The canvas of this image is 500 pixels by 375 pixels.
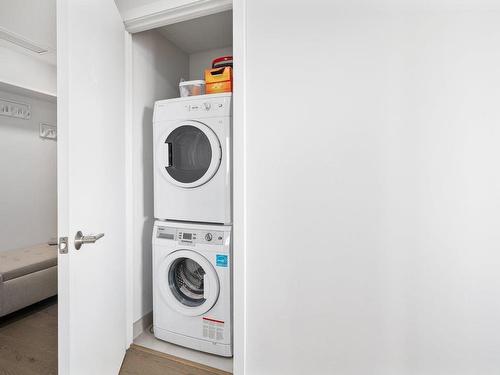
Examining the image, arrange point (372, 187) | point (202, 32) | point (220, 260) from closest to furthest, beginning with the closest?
point (372, 187), point (220, 260), point (202, 32)

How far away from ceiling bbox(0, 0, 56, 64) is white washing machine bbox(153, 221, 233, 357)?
1.76 metres

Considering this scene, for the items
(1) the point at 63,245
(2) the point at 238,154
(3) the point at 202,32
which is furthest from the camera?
(3) the point at 202,32

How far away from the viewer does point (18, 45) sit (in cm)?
251

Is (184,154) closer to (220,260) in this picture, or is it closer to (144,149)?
(144,149)

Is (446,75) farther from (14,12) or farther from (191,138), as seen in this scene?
(14,12)

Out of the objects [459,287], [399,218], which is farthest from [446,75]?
[459,287]

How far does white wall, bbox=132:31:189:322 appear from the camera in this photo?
77.0 inches

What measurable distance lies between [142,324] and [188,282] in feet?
1.67

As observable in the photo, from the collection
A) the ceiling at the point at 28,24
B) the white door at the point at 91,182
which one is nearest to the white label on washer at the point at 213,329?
the white door at the point at 91,182

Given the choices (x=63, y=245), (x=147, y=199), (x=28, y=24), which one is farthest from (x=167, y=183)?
(x=28, y=24)

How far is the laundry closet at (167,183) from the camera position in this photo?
68.7 inches

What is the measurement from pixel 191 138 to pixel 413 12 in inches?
54.1

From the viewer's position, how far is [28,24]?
215 centimetres

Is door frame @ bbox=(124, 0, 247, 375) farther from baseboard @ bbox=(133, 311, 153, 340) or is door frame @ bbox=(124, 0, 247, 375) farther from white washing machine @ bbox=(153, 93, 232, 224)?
baseboard @ bbox=(133, 311, 153, 340)
